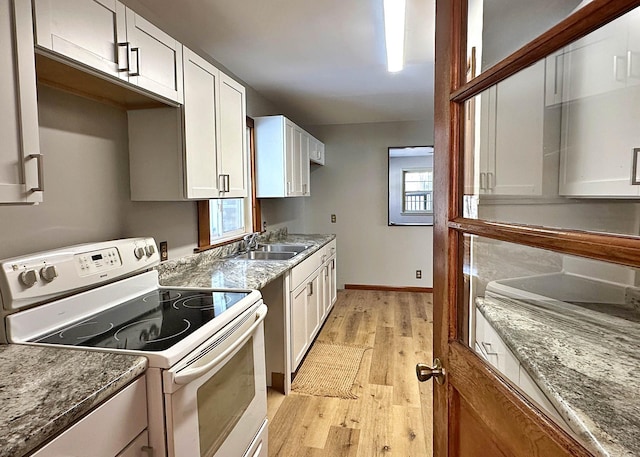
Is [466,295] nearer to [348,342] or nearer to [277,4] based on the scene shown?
[277,4]

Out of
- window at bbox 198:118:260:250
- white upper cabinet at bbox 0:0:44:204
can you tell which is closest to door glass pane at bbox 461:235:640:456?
white upper cabinet at bbox 0:0:44:204

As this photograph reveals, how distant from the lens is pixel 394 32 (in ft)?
7.73

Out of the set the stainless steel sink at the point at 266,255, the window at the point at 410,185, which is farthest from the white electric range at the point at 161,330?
the window at the point at 410,185

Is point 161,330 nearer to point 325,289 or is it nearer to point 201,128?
point 201,128

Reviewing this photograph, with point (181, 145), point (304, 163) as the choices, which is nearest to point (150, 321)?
point (181, 145)

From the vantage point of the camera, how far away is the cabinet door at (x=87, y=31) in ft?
3.87

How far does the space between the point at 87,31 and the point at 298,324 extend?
221 cm

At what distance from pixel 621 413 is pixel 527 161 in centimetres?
47

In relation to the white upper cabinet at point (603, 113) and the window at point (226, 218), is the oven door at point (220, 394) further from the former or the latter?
the window at point (226, 218)

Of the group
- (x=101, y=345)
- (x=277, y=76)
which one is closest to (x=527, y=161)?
(x=101, y=345)

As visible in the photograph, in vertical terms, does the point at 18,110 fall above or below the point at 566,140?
above

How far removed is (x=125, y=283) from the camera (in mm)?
1717

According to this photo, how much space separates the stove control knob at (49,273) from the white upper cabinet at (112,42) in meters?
0.70

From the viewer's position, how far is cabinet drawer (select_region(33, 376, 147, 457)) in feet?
2.81
